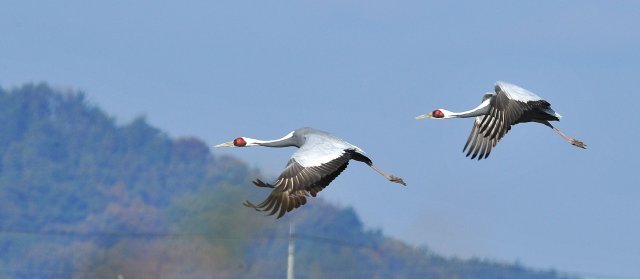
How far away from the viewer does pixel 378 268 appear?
14375 cm

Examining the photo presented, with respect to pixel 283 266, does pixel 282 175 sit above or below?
below

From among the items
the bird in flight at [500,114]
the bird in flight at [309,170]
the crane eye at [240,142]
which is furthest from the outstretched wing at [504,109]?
the crane eye at [240,142]

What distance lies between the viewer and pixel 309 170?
151 feet

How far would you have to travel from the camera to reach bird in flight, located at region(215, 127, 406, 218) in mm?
45781

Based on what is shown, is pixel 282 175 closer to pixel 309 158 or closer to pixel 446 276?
pixel 309 158

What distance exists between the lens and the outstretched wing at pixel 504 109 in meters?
49.8

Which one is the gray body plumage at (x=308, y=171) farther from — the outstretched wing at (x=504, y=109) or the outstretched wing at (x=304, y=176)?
the outstretched wing at (x=504, y=109)

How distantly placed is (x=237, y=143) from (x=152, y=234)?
85244 millimetres

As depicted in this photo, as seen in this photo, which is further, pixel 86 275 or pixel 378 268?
pixel 378 268

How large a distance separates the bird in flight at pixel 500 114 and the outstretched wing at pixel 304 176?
500 centimetres

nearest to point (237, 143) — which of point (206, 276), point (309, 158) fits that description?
point (309, 158)

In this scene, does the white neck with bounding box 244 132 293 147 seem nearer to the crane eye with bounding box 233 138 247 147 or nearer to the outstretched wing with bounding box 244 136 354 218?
the crane eye with bounding box 233 138 247 147

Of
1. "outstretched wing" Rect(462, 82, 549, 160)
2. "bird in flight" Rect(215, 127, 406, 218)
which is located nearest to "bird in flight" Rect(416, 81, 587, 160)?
"outstretched wing" Rect(462, 82, 549, 160)

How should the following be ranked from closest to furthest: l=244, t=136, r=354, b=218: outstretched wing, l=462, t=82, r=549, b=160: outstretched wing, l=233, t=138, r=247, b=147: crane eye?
l=244, t=136, r=354, b=218: outstretched wing → l=462, t=82, r=549, b=160: outstretched wing → l=233, t=138, r=247, b=147: crane eye
